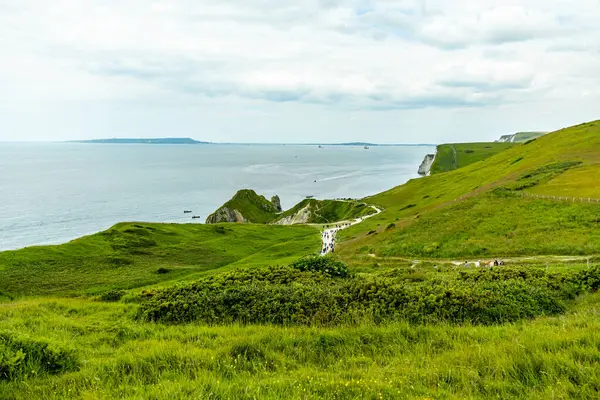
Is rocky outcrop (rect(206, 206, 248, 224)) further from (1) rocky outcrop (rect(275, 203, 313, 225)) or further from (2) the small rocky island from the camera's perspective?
(1) rocky outcrop (rect(275, 203, 313, 225))

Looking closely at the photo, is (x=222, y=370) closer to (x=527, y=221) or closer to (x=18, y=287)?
(x=527, y=221)

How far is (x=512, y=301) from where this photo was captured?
1166 centimetres

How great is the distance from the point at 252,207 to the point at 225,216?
1331 centimetres

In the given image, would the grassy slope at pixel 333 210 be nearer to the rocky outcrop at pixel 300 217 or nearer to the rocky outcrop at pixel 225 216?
the rocky outcrop at pixel 300 217

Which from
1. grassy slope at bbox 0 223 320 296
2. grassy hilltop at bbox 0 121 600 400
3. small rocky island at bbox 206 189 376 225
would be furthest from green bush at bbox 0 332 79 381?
small rocky island at bbox 206 189 376 225

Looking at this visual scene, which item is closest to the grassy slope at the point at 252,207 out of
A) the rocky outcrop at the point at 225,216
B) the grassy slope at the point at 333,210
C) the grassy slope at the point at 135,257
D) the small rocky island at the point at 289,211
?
the small rocky island at the point at 289,211

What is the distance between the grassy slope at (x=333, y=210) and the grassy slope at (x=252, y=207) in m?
8.60

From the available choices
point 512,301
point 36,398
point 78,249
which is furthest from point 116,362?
point 78,249

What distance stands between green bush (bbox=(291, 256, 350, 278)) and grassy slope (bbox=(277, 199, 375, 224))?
86.2m

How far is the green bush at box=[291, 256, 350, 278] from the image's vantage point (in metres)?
16.7

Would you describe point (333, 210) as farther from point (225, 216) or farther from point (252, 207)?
point (225, 216)

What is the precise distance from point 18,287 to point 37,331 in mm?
39069

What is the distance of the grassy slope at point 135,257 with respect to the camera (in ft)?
143

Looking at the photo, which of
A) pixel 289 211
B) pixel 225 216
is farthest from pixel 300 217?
pixel 225 216
